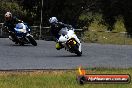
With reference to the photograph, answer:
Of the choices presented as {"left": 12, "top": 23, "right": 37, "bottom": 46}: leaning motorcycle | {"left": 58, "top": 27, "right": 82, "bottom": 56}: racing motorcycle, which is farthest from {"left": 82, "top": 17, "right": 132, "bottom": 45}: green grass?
{"left": 58, "top": 27, "right": 82, "bottom": 56}: racing motorcycle

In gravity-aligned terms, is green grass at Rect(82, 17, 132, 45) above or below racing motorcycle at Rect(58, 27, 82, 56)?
below

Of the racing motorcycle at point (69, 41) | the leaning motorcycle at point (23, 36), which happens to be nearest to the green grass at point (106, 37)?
the leaning motorcycle at point (23, 36)

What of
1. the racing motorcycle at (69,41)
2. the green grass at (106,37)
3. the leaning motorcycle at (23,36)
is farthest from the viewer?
the green grass at (106,37)

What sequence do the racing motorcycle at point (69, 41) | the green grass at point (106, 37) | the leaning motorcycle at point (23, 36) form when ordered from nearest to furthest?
the racing motorcycle at point (69, 41)
the leaning motorcycle at point (23, 36)
the green grass at point (106, 37)

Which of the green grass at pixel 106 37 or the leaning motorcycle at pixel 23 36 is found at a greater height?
the leaning motorcycle at pixel 23 36

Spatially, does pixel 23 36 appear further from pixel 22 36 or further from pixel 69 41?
pixel 69 41

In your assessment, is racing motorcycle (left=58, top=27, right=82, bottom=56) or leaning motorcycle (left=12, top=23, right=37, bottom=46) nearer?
racing motorcycle (left=58, top=27, right=82, bottom=56)

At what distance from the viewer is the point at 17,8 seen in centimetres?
4756

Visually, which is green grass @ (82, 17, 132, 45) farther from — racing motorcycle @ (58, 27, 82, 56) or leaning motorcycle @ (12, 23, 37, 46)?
racing motorcycle @ (58, 27, 82, 56)

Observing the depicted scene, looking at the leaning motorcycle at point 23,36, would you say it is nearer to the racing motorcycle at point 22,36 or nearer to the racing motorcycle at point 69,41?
the racing motorcycle at point 22,36

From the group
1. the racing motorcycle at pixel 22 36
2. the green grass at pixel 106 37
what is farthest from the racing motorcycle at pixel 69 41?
the green grass at pixel 106 37

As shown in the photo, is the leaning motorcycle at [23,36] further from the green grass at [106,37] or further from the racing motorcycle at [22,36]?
the green grass at [106,37]

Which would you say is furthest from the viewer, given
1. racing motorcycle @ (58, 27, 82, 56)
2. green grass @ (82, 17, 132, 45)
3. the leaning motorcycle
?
green grass @ (82, 17, 132, 45)

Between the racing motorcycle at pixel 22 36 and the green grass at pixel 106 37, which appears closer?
the racing motorcycle at pixel 22 36
